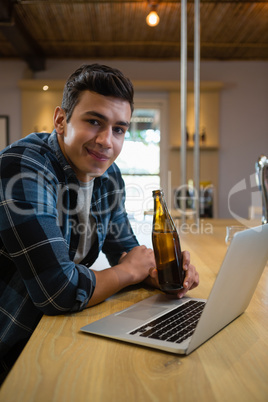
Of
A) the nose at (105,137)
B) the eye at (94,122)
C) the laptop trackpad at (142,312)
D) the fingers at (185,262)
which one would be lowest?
the laptop trackpad at (142,312)

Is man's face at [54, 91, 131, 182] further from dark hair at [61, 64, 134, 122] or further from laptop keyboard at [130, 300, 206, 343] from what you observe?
laptop keyboard at [130, 300, 206, 343]

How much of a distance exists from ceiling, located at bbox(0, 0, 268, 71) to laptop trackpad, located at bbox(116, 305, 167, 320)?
360 cm

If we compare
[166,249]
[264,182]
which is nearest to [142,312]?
[166,249]

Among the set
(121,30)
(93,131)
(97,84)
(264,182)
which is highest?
(121,30)

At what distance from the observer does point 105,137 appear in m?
1.03

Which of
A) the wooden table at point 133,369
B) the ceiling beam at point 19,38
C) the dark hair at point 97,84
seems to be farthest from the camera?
the ceiling beam at point 19,38

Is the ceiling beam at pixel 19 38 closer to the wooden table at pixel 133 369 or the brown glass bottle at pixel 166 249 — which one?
the brown glass bottle at pixel 166 249

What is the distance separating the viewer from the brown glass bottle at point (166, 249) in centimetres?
91

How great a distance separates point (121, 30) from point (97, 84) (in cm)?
383

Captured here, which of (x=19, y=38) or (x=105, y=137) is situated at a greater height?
(x=19, y=38)

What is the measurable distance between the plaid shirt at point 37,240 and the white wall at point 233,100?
14.9 feet

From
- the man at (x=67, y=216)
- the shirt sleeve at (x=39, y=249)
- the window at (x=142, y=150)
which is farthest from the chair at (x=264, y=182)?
the window at (x=142, y=150)

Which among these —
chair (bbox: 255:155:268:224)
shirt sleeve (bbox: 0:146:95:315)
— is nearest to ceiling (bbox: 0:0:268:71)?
chair (bbox: 255:155:268:224)

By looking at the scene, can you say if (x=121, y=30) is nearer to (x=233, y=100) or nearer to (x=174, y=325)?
(x=233, y=100)
